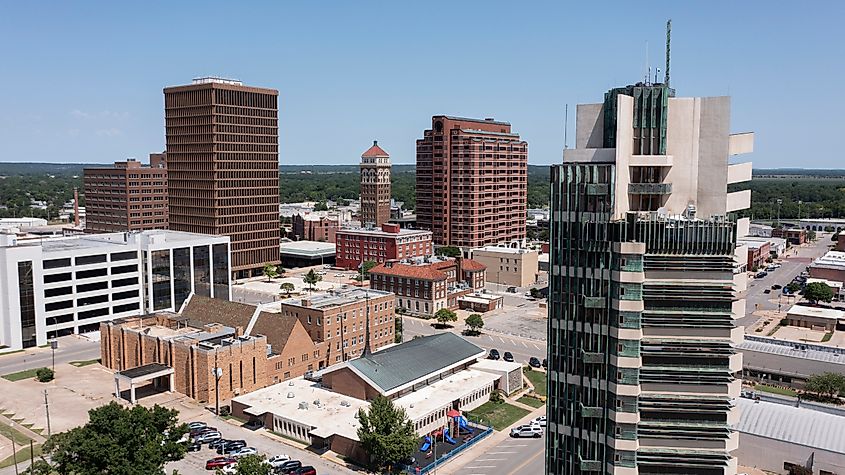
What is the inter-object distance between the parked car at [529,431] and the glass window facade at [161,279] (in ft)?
263

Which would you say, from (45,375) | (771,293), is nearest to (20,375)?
(45,375)

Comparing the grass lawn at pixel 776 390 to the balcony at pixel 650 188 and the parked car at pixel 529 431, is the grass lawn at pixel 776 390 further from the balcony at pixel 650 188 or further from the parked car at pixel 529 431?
the balcony at pixel 650 188

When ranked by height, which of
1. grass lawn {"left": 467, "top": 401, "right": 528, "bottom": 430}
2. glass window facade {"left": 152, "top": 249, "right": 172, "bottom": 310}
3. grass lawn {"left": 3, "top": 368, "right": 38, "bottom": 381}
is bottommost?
grass lawn {"left": 467, "top": 401, "right": 528, "bottom": 430}

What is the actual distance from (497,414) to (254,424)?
1147 inches

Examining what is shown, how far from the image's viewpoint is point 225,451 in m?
67.4

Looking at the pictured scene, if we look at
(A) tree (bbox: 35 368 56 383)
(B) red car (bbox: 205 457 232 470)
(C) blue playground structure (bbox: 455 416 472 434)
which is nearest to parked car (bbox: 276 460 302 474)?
(B) red car (bbox: 205 457 232 470)

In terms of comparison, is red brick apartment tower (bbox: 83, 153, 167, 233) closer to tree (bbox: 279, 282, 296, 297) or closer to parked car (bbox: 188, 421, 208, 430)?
tree (bbox: 279, 282, 296, 297)

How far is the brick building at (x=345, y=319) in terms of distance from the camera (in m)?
96.0

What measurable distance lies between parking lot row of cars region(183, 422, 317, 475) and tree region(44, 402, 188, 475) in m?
8.83

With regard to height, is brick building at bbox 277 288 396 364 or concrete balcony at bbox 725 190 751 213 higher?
concrete balcony at bbox 725 190 751 213

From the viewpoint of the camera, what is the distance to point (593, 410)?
137ft

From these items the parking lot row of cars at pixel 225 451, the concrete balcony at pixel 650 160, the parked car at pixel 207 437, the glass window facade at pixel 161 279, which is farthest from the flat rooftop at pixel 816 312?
the glass window facade at pixel 161 279

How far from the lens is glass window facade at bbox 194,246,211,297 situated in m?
130

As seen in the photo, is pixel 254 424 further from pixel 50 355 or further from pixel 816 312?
pixel 816 312
